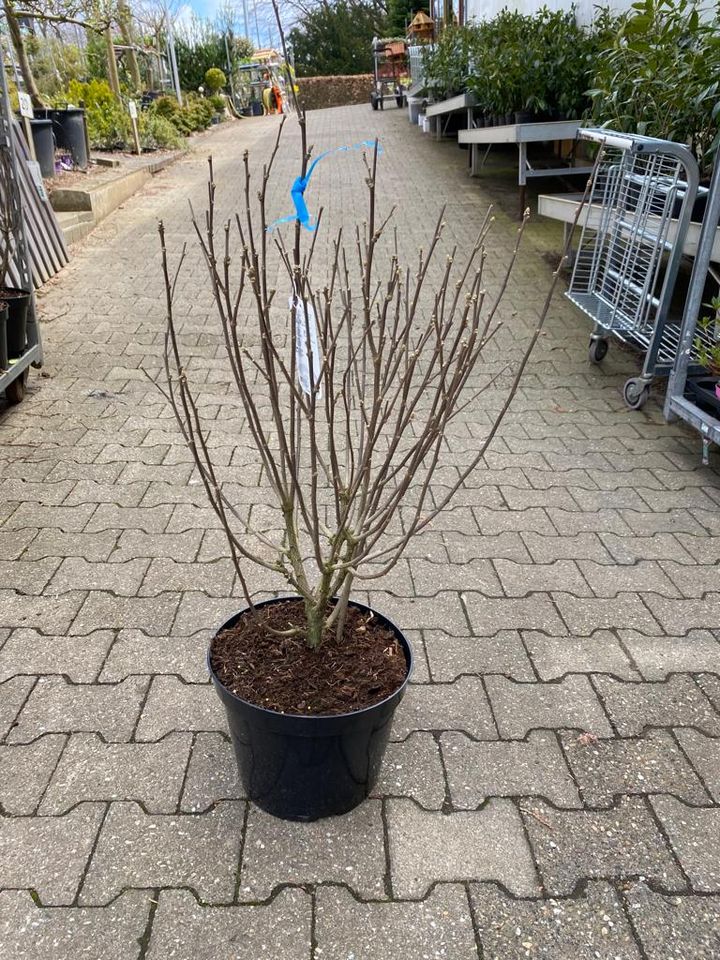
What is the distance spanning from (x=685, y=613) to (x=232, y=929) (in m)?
2.08

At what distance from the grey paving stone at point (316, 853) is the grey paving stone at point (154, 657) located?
2.23ft

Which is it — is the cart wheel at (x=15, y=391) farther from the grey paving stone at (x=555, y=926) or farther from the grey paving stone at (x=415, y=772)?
the grey paving stone at (x=555, y=926)

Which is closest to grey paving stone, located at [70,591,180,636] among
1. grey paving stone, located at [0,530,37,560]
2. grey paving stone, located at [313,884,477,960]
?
grey paving stone, located at [0,530,37,560]

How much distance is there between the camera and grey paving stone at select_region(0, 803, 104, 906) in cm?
204

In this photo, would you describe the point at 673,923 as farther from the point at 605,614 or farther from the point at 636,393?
the point at 636,393

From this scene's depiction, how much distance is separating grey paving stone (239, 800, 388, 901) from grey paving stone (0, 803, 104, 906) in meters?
0.44

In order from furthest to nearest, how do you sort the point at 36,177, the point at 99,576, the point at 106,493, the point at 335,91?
1. the point at 335,91
2. the point at 36,177
3. the point at 106,493
4. the point at 99,576

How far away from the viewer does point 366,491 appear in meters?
2.11

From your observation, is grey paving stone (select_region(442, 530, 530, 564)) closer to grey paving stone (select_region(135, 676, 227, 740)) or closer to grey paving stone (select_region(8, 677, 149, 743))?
grey paving stone (select_region(135, 676, 227, 740))

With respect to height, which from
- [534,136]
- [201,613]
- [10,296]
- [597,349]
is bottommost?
[597,349]

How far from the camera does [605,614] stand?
3119mm

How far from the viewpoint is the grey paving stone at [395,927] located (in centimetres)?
189

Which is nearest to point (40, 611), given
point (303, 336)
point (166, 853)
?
point (166, 853)

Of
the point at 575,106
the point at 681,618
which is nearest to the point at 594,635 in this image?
the point at 681,618
